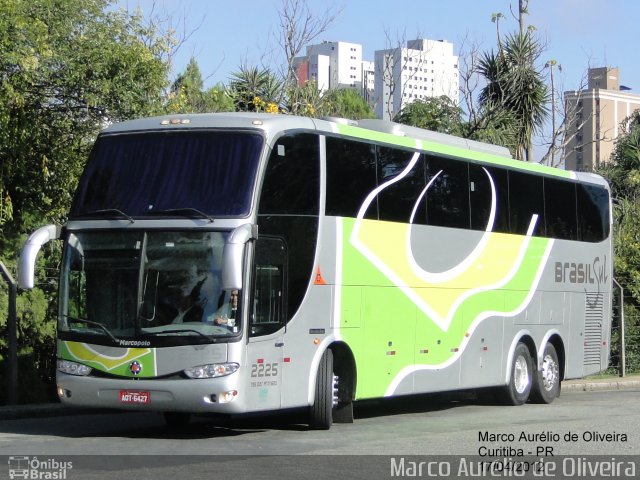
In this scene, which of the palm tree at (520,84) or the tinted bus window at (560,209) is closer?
the tinted bus window at (560,209)

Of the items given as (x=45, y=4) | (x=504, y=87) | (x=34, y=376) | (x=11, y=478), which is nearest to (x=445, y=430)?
(x=11, y=478)

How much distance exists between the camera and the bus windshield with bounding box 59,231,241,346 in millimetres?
13031

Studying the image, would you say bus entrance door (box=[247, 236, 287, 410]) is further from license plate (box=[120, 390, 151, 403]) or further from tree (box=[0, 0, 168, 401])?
tree (box=[0, 0, 168, 401])

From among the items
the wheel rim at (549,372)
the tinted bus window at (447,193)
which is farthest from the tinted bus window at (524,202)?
the wheel rim at (549,372)

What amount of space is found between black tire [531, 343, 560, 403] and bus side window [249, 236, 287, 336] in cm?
766

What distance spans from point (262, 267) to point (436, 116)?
1995cm

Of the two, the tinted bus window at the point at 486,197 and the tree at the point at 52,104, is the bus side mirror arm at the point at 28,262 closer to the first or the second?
the tree at the point at 52,104

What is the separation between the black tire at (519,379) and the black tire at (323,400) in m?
5.56

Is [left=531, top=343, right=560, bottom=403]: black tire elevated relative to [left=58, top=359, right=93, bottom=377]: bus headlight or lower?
lower

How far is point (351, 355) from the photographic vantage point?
1501 centimetres

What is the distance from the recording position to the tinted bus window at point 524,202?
19094 millimetres

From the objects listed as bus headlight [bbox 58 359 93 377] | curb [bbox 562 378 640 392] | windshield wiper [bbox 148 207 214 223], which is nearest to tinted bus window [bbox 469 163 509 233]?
windshield wiper [bbox 148 207 214 223]

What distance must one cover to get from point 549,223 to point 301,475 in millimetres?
10872

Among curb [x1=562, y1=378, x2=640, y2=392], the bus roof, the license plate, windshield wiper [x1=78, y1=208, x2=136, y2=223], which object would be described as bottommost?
curb [x1=562, y1=378, x2=640, y2=392]
